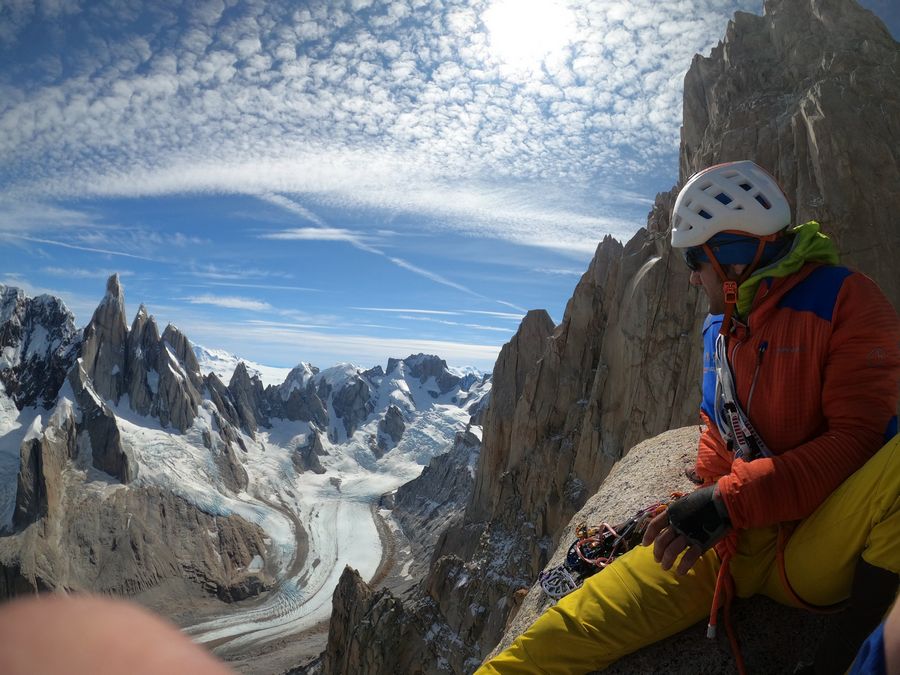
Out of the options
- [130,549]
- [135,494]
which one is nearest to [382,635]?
[130,549]

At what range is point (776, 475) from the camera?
397 cm

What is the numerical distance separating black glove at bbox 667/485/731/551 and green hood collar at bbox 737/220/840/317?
1.72m

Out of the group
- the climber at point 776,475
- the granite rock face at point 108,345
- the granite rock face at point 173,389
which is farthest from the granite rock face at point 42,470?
the climber at point 776,475

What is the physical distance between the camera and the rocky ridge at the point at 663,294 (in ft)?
79.6

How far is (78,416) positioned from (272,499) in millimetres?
71107

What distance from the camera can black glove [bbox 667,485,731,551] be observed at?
411 cm

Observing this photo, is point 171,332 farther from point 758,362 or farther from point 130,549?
point 758,362

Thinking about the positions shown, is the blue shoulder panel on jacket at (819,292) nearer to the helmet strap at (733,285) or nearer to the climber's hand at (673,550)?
the helmet strap at (733,285)

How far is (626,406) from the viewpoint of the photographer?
117ft

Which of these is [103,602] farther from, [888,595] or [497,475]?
[497,475]

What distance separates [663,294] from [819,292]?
3101 centimetres

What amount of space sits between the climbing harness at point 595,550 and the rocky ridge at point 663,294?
40.1ft

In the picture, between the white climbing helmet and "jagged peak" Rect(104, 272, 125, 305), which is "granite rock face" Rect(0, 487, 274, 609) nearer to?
"jagged peak" Rect(104, 272, 125, 305)

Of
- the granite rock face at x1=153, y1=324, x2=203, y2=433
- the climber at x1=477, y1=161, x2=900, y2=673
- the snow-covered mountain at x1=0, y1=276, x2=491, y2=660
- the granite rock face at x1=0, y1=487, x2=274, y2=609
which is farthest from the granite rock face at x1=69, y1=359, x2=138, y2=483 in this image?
the climber at x1=477, y1=161, x2=900, y2=673
